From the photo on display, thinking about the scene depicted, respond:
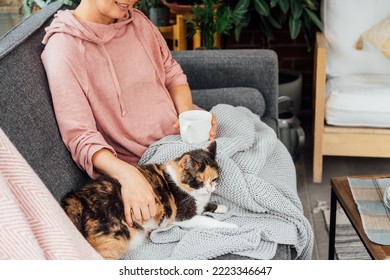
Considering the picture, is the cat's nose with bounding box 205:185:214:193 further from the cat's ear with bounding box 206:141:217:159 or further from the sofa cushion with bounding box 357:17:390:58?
the sofa cushion with bounding box 357:17:390:58

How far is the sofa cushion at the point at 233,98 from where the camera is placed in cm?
182

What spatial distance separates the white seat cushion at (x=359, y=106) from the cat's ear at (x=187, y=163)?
1.07 meters

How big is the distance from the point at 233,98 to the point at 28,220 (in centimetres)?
104

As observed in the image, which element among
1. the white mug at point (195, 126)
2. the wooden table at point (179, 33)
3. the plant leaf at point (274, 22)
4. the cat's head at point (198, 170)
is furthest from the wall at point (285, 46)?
the cat's head at point (198, 170)

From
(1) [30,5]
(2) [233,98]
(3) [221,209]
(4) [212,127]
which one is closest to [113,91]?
(4) [212,127]

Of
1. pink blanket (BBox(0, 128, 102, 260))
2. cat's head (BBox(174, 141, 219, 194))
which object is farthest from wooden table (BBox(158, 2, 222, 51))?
pink blanket (BBox(0, 128, 102, 260))

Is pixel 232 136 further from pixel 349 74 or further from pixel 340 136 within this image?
pixel 349 74

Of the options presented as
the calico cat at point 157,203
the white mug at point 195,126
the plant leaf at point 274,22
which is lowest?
the calico cat at point 157,203

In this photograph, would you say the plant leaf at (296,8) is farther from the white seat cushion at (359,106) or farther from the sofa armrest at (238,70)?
the sofa armrest at (238,70)

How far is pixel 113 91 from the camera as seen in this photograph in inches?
56.4

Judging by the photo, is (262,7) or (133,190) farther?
(262,7)

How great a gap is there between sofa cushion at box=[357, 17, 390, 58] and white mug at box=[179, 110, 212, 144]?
1238mm

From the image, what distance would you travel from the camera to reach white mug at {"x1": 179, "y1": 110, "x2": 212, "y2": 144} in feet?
4.46

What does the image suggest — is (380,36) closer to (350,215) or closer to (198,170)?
(350,215)
